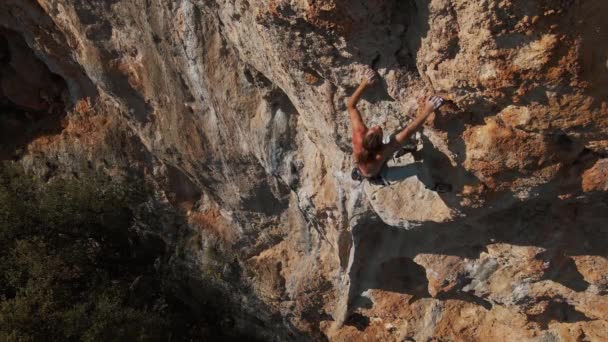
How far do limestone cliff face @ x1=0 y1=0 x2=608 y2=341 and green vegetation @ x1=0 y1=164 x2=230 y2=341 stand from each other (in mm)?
937

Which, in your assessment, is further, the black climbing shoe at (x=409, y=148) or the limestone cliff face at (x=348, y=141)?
the black climbing shoe at (x=409, y=148)

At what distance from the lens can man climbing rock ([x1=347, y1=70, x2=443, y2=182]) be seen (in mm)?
4383

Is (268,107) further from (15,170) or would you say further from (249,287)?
(15,170)

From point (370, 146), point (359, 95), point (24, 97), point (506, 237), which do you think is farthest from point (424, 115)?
point (24, 97)

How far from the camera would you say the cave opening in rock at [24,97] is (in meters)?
11.9

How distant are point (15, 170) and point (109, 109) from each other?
358 cm

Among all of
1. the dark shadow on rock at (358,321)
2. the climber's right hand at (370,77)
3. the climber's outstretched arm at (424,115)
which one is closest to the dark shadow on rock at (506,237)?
the climber's outstretched arm at (424,115)

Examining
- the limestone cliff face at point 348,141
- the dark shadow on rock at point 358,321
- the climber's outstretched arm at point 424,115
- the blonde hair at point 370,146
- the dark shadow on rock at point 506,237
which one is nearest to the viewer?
the limestone cliff face at point 348,141

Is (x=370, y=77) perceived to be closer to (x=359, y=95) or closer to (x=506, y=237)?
→ (x=359, y=95)

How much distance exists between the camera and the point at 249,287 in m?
11.3

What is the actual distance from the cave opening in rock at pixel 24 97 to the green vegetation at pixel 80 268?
112 centimetres

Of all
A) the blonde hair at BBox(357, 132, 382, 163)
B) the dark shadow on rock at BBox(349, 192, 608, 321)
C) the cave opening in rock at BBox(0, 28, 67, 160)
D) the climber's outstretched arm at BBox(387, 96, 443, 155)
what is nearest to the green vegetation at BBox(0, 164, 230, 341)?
the cave opening in rock at BBox(0, 28, 67, 160)

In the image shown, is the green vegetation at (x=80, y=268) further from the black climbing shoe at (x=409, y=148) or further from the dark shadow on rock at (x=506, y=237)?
the black climbing shoe at (x=409, y=148)

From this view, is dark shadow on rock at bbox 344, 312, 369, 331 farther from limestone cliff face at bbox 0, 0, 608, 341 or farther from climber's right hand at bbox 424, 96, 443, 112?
climber's right hand at bbox 424, 96, 443, 112
